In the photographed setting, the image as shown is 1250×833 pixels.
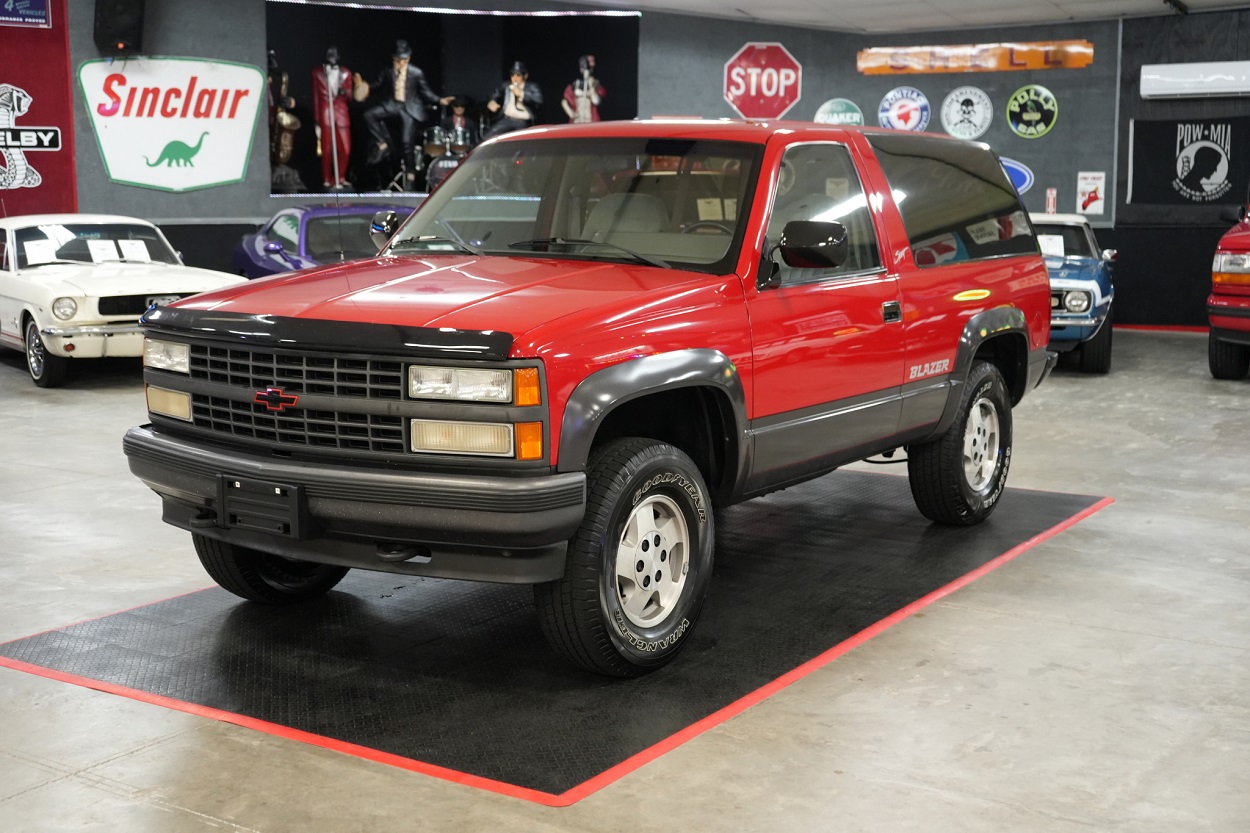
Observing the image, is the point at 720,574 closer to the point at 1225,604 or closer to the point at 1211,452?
the point at 1225,604

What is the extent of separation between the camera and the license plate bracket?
157 inches

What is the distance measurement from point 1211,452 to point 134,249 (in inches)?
349

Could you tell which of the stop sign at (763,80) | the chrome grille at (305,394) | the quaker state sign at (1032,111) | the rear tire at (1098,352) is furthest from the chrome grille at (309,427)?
the quaker state sign at (1032,111)

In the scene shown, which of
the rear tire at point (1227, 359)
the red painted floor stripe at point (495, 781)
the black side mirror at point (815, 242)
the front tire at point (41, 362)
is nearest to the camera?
the red painted floor stripe at point (495, 781)

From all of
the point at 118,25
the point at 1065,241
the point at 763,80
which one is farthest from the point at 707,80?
the point at 118,25

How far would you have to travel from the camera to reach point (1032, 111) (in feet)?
57.8

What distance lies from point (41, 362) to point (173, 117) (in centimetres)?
602

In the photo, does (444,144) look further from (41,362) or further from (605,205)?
(605,205)

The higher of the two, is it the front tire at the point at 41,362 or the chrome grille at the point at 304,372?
the chrome grille at the point at 304,372

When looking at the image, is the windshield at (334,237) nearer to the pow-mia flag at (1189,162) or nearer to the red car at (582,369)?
the red car at (582,369)

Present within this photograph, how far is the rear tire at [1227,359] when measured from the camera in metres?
12.0

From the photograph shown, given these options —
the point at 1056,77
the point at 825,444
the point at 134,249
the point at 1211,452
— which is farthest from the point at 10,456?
the point at 1056,77

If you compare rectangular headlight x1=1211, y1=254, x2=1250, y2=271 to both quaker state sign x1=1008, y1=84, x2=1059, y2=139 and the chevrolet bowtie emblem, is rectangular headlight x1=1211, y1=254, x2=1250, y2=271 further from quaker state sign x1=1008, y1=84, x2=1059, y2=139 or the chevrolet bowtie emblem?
the chevrolet bowtie emblem

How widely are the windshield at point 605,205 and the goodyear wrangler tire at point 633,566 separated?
828mm
